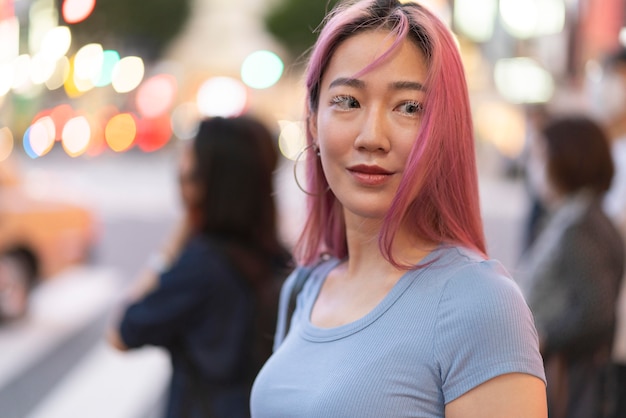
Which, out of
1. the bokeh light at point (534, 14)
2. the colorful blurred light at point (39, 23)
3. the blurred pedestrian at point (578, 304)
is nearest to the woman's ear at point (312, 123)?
the blurred pedestrian at point (578, 304)

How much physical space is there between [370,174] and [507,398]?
496 millimetres

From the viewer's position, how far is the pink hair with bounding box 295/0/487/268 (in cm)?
174

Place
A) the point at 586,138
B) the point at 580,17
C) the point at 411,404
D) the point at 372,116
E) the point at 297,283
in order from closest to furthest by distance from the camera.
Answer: the point at 411,404, the point at 372,116, the point at 297,283, the point at 586,138, the point at 580,17

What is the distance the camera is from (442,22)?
1853mm

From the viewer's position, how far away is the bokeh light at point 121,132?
105 ft

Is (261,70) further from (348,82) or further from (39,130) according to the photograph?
(348,82)

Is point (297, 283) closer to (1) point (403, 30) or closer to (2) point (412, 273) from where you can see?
(2) point (412, 273)

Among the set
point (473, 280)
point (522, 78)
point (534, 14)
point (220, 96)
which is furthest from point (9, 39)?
point (220, 96)

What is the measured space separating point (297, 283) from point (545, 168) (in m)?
2.16

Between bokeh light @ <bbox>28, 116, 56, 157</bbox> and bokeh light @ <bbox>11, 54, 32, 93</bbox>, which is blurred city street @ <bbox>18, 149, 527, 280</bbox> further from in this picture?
bokeh light @ <bbox>11, 54, 32, 93</bbox>

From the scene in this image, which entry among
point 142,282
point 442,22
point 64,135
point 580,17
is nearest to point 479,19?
point 580,17

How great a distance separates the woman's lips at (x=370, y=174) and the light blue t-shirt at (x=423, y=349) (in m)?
0.17

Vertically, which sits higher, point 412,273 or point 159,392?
point 412,273

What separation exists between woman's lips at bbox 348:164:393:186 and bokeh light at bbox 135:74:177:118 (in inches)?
1296
